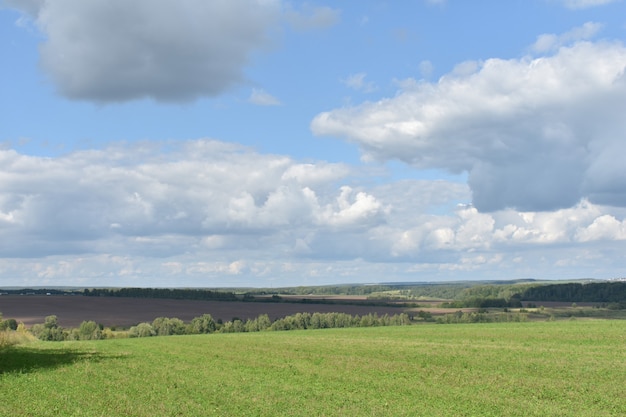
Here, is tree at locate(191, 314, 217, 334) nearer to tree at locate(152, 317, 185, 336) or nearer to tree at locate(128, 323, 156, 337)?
tree at locate(152, 317, 185, 336)

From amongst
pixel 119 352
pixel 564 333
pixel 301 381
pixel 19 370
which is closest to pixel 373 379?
pixel 301 381

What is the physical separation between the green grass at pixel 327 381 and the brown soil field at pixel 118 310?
50.5m

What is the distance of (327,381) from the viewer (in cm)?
2980

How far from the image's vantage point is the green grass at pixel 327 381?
22766 mm

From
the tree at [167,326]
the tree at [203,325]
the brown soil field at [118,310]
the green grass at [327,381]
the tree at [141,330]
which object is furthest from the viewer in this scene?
the tree at [203,325]

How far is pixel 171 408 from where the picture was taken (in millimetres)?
22969

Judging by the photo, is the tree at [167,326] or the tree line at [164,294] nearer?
the tree at [167,326]

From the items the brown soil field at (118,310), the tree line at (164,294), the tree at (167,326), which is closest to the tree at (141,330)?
the tree at (167,326)

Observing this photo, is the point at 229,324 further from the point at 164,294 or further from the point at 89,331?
the point at 164,294

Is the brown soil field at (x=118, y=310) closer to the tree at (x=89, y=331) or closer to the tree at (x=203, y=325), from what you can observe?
the tree at (x=89, y=331)

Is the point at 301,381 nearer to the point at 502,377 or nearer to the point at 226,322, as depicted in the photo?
the point at 502,377

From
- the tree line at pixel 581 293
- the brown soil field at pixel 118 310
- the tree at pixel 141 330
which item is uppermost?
the tree line at pixel 581 293

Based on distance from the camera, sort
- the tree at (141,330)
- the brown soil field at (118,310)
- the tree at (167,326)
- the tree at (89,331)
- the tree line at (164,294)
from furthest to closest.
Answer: the tree line at (164,294) < the tree at (167,326) < the brown soil field at (118,310) < the tree at (141,330) < the tree at (89,331)

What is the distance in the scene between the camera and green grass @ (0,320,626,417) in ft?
74.7
